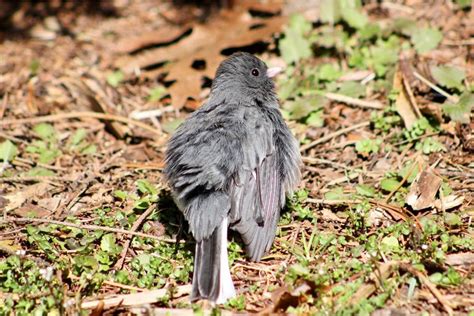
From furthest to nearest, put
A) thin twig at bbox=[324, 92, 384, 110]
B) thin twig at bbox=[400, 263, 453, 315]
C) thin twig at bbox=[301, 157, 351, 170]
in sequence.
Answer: thin twig at bbox=[324, 92, 384, 110], thin twig at bbox=[301, 157, 351, 170], thin twig at bbox=[400, 263, 453, 315]

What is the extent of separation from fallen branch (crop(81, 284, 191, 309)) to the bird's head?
1529mm

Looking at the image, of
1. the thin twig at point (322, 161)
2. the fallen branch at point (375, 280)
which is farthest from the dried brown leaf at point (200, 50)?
the fallen branch at point (375, 280)

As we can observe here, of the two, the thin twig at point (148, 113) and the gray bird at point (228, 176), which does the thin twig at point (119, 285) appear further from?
the thin twig at point (148, 113)

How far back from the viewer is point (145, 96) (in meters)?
6.38

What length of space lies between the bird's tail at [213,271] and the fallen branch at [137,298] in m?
0.18

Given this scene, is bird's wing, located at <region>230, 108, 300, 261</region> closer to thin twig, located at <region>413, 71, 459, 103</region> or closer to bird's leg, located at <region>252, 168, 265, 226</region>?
bird's leg, located at <region>252, 168, 265, 226</region>

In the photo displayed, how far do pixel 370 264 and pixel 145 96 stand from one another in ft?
11.5

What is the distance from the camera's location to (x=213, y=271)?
3.51 metres

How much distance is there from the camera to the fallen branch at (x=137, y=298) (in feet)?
11.6

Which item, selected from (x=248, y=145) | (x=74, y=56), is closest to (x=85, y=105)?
(x=74, y=56)

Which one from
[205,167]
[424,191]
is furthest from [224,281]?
[424,191]

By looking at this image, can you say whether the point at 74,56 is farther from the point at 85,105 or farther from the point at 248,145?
the point at 248,145

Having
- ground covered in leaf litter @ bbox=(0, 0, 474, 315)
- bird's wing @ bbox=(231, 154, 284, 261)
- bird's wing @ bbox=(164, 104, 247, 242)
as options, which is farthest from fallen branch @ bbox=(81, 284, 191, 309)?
bird's wing @ bbox=(231, 154, 284, 261)

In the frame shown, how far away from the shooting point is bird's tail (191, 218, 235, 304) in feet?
11.3
